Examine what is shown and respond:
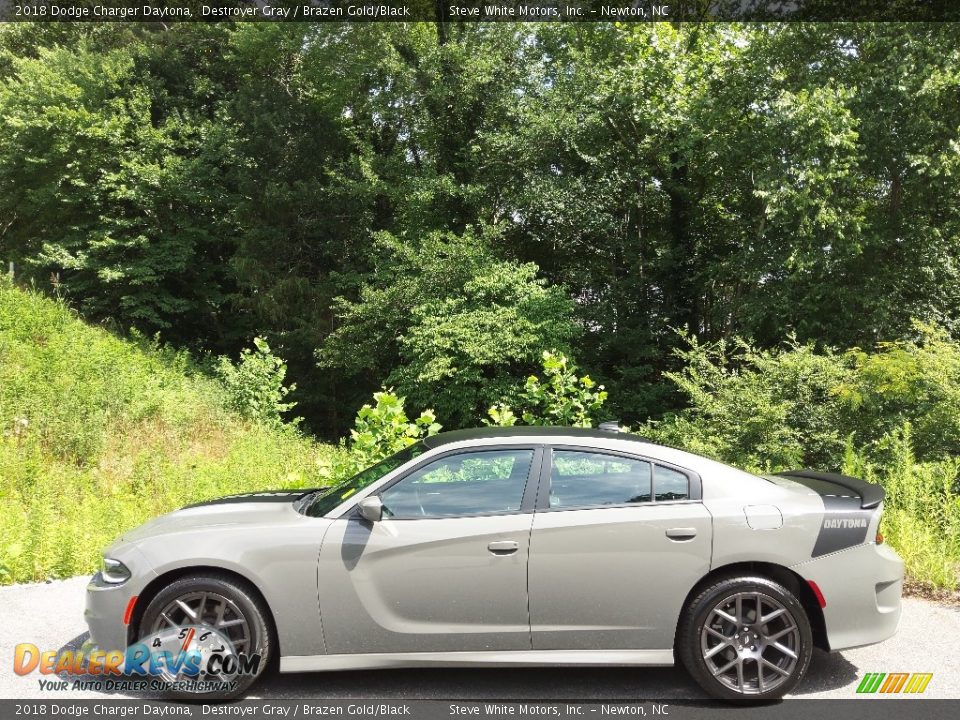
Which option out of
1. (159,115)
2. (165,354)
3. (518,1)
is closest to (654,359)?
(518,1)

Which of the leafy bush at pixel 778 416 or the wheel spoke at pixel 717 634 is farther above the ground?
the leafy bush at pixel 778 416

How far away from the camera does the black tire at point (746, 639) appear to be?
420 centimetres

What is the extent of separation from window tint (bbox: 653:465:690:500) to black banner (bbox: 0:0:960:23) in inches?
590

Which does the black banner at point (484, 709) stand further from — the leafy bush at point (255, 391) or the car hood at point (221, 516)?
the leafy bush at point (255, 391)

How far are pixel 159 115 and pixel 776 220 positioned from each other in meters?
20.4

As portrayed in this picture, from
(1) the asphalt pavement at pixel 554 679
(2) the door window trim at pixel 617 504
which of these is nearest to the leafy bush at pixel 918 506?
(1) the asphalt pavement at pixel 554 679

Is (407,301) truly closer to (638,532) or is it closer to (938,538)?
(938,538)

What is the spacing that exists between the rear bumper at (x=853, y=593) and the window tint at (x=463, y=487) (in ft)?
5.54

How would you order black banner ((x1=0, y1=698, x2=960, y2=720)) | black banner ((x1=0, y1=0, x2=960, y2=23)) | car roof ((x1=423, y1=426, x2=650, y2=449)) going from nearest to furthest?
black banner ((x1=0, y1=698, x2=960, y2=720)) < car roof ((x1=423, y1=426, x2=650, y2=449)) < black banner ((x1=0, y1=0, x2=960, y2=23))

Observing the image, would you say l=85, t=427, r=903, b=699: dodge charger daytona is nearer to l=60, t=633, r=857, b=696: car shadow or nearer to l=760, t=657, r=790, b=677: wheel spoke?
l=760, t=657, r=790, b=677: wheel spoke

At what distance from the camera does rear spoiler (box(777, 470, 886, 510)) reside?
175 inches

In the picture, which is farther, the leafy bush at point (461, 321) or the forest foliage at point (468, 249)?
the leafy bush at point (461, 321)

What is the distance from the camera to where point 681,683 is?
4473mm

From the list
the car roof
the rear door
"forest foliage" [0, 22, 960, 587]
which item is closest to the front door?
the rear door
